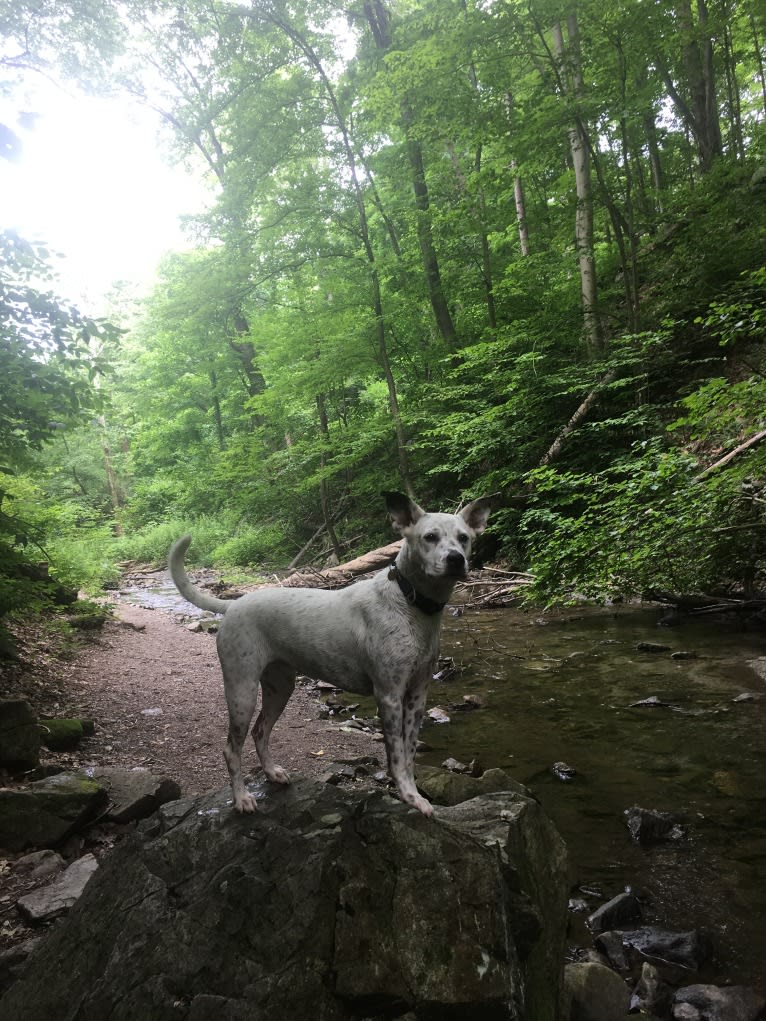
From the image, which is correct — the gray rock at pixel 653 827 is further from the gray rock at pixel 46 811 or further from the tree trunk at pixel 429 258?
the tree trunk at pixel 429 258

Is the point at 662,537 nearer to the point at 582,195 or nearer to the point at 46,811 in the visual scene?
the point at 46,811

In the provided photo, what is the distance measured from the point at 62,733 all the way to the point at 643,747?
18.9 ft

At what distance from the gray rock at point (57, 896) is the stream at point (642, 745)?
3060mm

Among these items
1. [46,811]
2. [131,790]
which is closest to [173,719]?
[131,790]

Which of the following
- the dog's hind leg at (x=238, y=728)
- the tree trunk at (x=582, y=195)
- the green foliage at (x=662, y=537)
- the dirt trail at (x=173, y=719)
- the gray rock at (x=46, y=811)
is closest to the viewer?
the dog's hind leg at (x=238, y=728)

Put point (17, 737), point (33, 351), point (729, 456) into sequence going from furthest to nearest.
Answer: point (729, 456) < point (33, 351) < point (17, 737)

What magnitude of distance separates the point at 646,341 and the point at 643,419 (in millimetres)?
1470

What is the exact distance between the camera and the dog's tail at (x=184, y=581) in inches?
136

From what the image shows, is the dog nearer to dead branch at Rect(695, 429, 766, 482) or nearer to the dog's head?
the dog's head

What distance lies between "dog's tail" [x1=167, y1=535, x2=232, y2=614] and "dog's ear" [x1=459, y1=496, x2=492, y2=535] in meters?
1.55

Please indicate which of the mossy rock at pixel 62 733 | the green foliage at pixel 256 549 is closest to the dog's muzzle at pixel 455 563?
the mossy rock at pixel 62 733

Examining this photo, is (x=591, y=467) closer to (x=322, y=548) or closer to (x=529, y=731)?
(x=529, y=731)

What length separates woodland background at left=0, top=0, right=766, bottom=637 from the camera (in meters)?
6.81

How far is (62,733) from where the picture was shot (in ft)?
18.4
